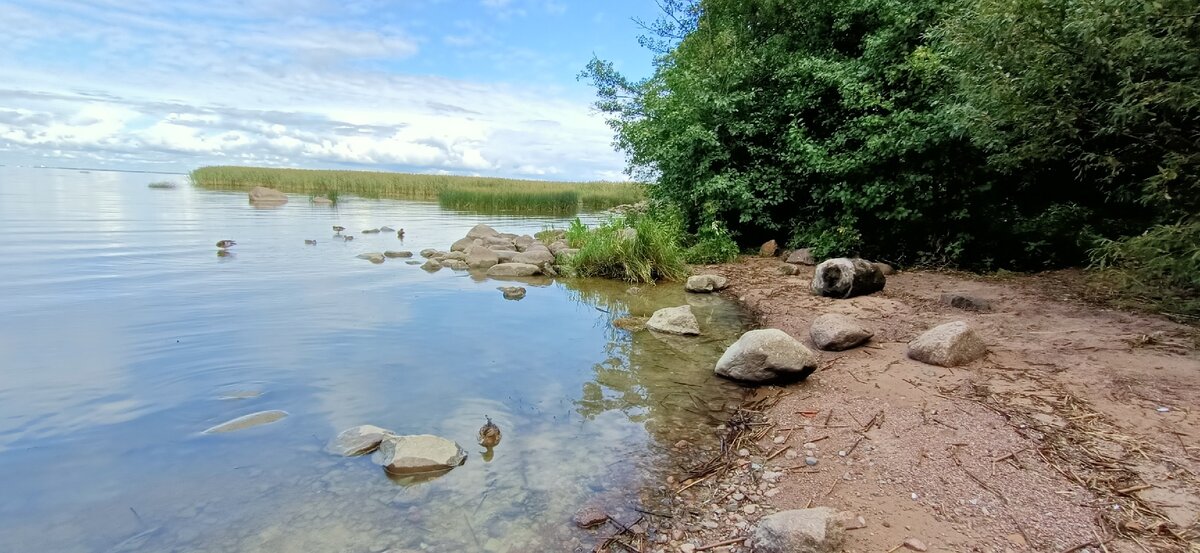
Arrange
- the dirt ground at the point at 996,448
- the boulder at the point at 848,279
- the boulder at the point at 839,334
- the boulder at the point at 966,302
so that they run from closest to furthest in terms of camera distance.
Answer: the dirt ground at the point at 996,448 → the boulder at the point at 839,334 → the boulder at the point at 966,302 → the boulder at the point at 848,279

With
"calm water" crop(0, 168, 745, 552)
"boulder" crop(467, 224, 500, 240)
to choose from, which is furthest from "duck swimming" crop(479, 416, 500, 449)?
"boulder" crop(467, 224, 500, 240)

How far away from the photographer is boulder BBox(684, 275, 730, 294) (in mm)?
10234

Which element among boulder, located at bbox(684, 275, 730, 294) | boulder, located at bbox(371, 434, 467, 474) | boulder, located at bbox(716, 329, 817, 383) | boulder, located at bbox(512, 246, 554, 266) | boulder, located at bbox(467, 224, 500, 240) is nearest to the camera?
boulder, located at bbox(371, 434, 467, 474)

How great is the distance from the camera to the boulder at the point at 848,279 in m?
8.40

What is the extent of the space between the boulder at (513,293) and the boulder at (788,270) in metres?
4.84

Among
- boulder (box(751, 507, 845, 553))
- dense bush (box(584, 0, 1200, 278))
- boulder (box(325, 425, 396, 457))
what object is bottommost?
boulder (box(325, 425, 396, 457))

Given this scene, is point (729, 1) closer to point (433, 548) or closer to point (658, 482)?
point (658, 482)

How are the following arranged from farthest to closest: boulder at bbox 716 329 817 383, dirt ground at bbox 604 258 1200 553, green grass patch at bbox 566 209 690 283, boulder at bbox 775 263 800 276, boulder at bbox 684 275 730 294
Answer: green grass patch at bbox 566 209 690 283 → boulder at bbox 775 263 800 276 → boulder at bbox 684 275 730 294 → boulder at bbox 716 329 817 383 → dirt ground at bbox 604 258 1200 553

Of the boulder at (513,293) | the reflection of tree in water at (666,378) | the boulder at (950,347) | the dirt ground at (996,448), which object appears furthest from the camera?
the boulder at (513,293)

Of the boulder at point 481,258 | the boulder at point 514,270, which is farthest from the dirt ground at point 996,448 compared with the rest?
the boulder at point 481,258

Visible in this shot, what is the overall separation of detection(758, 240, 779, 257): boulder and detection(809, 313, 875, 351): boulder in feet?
20.6

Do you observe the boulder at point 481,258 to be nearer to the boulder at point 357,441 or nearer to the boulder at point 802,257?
the boulder at point 802,257

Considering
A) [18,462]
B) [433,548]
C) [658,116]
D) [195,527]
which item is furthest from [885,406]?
[658,116]

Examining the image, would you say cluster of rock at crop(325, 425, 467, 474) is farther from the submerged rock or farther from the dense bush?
the dense bush
